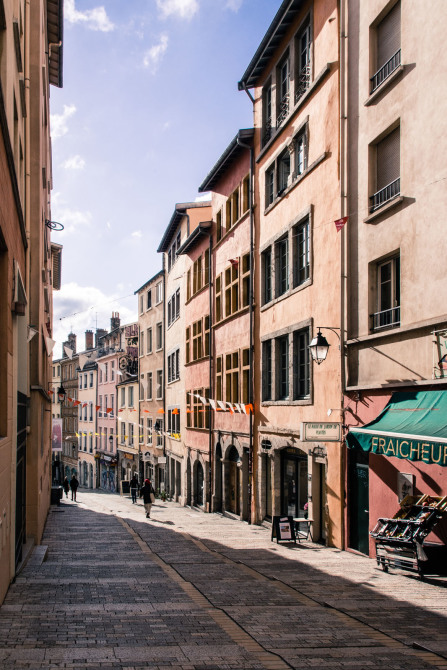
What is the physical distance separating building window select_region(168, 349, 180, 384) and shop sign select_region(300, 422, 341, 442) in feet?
85.1

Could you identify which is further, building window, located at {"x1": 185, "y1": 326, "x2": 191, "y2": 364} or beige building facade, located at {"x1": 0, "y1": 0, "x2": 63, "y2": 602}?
building window, located at {"x1": 185, "y1": 326, "x2": 191, "y2": 364}

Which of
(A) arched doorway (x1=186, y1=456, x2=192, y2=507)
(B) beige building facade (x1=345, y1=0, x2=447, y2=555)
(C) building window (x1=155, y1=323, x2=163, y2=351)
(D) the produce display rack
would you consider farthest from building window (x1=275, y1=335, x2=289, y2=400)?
(C) building window (x1=155, y1=323, x2=163, y2=351)

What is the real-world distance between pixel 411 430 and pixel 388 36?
9.25 meters

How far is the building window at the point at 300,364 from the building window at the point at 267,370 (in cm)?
298

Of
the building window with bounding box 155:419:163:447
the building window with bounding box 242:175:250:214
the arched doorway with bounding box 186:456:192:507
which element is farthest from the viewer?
the building window with bounding box 155:419:163:447

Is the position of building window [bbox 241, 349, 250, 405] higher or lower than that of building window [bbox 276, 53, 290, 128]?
lower

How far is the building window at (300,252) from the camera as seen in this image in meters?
22.2

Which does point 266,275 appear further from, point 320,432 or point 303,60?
point 320,432

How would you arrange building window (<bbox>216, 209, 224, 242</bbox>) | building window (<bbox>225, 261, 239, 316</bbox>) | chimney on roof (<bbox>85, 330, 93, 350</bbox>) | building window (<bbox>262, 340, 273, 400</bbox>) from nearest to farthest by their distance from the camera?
building window (<bbox>262, 340, 273, 400</bbox>)
building window (<bbox>225, 261, 239, 316</bbox>)
building window (<bbox>216, 209, 224, 242</bbox>)
chimney on roof (<bbox>85, 330, 93, 350</bbox>)

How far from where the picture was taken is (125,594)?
12484 mm

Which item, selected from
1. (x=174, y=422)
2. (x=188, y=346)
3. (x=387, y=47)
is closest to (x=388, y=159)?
(x=387, y=47)

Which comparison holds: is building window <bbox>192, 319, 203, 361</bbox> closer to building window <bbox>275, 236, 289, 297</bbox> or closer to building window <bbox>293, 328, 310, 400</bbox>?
building window <bbox>275, 236, 289, 297</bbox>

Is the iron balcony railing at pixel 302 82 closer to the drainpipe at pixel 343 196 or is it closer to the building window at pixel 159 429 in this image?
the drainpipe at pixel 343 196

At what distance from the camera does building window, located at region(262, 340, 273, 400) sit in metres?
25.9
